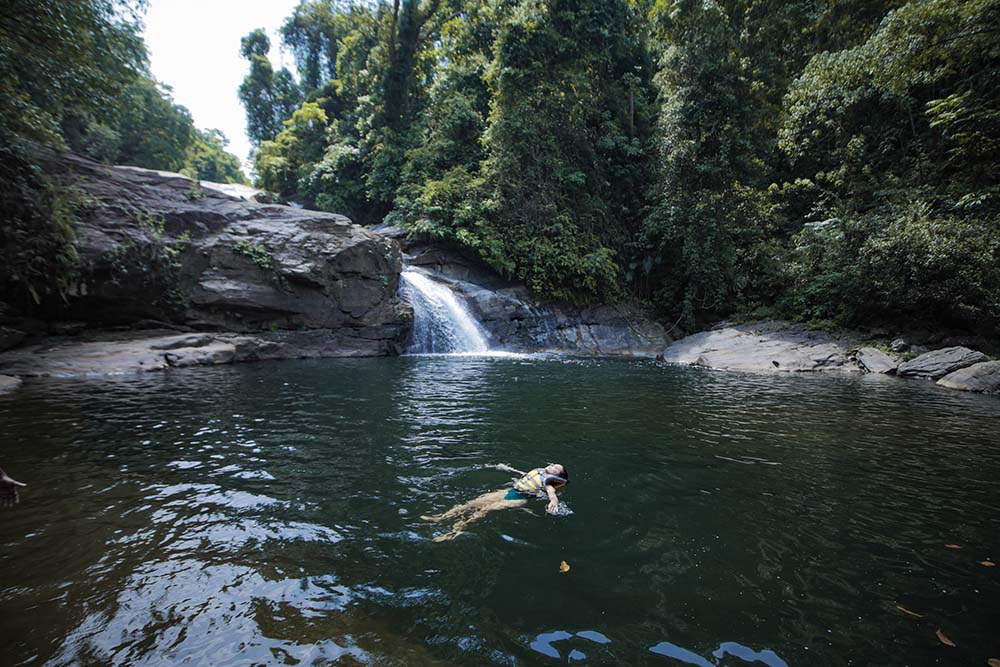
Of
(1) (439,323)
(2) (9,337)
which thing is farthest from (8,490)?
(1) (439,323)

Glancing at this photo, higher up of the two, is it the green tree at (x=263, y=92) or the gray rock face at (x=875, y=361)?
the green tree at (x=263, y=92)

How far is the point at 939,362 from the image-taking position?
1255 centimetres

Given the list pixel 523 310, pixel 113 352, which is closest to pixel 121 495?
pixel 113 352

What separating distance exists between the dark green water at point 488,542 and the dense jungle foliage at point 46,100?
23.6 ft

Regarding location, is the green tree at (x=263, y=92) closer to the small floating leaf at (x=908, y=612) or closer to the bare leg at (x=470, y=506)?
the bare leg at (x=470, y=506)

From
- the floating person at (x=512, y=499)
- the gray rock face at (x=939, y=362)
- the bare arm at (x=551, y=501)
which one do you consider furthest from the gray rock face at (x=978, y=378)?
the bare arm at (x=551, y=501)

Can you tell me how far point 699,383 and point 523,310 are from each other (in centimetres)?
1089

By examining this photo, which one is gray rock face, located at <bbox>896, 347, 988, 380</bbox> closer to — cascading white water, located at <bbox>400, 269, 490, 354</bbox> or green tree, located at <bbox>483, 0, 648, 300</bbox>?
green tree, located at <bbox>483, 0, 648, 300</bbox>

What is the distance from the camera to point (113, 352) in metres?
12.6

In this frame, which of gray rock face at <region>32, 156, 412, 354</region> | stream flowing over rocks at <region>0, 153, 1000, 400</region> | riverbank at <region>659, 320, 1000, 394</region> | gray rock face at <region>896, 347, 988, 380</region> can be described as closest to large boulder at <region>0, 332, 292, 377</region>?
stream flowing over rocks at <region>0, 153, 1000, 400</region>

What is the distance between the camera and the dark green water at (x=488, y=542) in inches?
102

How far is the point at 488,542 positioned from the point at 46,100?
16531 millimetres

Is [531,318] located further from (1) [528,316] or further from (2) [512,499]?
(2) [512,499]

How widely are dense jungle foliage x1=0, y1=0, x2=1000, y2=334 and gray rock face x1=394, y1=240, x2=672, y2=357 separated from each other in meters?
1.09
